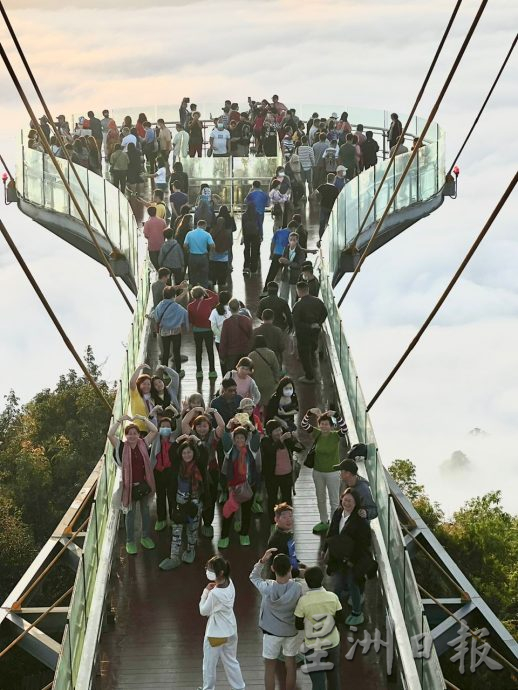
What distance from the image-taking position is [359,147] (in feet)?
99.8

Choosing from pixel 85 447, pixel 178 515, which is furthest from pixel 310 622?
pixel 85 447

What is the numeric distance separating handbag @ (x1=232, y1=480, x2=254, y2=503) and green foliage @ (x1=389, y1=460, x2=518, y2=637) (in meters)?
32.4

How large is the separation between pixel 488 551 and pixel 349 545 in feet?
129

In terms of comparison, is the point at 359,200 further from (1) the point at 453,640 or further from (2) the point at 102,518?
(2) the point at 102,518

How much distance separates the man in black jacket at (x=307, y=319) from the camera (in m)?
17.1

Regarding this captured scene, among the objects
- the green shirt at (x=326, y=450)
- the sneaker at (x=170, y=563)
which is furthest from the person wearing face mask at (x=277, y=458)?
the sneaker at (x=170, y=563)

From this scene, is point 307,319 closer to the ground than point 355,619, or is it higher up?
higher up

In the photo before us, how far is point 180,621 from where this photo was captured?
41.8 ft

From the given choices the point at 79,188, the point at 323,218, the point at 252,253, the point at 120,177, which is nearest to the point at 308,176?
the point at 323,218

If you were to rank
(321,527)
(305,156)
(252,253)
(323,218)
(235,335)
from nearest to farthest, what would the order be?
1. (321,527)
2. (235,335)
3. (252,253)
4. (323,218)
5. (305,156)

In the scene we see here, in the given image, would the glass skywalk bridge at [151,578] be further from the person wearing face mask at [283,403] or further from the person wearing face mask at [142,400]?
the person wearing face mask at [283,403]

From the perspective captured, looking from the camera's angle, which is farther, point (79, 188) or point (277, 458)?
point (79, 188)

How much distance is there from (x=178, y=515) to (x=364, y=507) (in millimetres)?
1952

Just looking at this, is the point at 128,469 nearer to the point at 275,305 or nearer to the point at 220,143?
the point at 275,305
